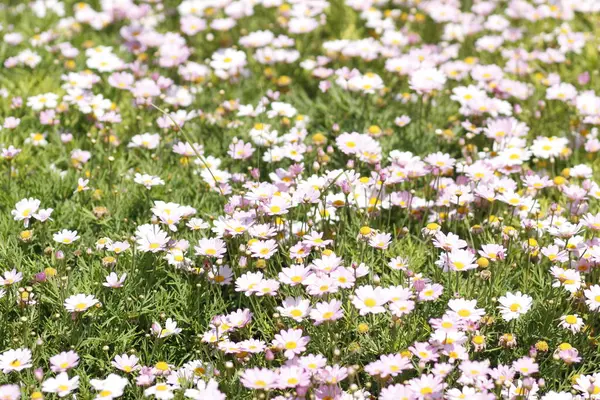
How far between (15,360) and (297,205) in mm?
1234

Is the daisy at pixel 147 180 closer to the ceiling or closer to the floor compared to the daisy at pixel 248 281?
closer to the floor

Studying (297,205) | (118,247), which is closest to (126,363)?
(118,247)

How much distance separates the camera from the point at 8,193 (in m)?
3.82

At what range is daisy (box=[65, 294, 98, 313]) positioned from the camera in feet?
10.1

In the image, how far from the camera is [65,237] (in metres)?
3.40

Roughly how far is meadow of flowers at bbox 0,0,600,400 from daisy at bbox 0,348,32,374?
1cm

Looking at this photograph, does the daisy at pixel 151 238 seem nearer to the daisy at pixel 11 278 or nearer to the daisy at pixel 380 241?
the daisy at pixel 11 278

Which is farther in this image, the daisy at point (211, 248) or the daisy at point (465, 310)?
the daisy at point (211, 248)

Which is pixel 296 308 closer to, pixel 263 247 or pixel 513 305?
pixel 263 247

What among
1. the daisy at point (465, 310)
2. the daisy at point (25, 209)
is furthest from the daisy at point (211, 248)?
the daisy at point (465, 310)

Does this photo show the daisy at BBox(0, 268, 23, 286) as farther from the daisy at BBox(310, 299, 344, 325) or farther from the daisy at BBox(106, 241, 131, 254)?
the daisy at BBox(310, 299, 344, 325)

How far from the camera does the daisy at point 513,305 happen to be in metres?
3.02

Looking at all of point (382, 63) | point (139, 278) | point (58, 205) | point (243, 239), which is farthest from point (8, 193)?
point (382, 63)

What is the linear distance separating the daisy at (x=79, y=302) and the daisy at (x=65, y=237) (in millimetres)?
326
